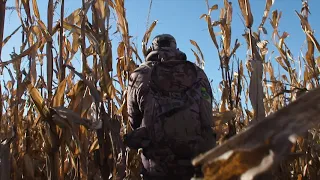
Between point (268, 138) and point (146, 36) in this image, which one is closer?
point (268, 138)

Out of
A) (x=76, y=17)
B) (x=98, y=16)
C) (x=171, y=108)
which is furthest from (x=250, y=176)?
(x=76, y=17)

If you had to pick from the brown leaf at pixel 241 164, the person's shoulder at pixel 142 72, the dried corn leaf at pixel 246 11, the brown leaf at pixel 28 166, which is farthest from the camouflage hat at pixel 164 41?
the brown leaf at pixel 241 164

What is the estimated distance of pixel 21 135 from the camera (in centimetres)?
187

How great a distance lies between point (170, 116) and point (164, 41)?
16.7 inches

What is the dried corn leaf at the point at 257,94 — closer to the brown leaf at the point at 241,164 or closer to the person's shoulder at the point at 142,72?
the person's shoulder at the point at 142,72

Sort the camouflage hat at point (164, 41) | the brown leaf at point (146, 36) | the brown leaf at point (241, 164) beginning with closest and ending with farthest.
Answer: the brown leaf at point (241, 164) < the camouflage hat at point (164, 41) < the brown leaf at point (146, 36)

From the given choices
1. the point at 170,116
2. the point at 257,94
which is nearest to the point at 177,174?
the point at 170,116

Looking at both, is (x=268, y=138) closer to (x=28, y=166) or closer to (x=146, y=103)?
(x=146, y=103)

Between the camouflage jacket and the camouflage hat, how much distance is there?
0.07m

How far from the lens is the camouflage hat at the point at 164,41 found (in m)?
1.65

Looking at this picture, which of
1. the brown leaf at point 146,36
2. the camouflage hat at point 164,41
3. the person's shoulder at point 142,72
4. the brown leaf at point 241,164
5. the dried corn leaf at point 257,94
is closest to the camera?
the brown leaf at point 241,164

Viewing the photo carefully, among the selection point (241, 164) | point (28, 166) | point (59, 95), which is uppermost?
point (59, 95)

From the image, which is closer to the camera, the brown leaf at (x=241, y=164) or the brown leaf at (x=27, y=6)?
the brown leaf at (x=241, y=164)

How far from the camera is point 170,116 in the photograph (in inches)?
54.2
